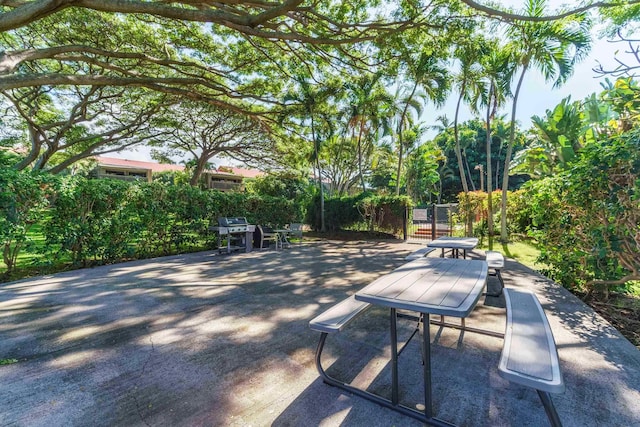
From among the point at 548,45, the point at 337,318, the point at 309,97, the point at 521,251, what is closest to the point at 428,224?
the point at 521,251

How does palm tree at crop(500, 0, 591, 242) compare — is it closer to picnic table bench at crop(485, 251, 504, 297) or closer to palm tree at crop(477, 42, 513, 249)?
palm tree at crop(477, 42, 513, 249)

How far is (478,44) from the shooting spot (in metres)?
8.43

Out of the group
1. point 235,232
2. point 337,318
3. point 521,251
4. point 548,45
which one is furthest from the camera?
point 548,45

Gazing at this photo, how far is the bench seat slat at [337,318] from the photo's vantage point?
6.23 ft

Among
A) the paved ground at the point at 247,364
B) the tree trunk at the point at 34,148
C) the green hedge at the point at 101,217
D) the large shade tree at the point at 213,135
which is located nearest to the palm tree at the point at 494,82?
the paved ground at the point at 247,364

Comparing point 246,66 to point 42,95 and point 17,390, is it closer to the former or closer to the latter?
point 42,95

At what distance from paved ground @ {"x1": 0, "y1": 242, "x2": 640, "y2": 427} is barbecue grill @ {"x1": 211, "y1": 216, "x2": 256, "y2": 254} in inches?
147

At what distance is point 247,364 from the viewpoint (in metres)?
2.36

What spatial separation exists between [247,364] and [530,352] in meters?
2.06

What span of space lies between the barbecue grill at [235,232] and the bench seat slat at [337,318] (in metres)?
6.37

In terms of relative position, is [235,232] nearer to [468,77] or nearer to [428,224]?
[428,224]

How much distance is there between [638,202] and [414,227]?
900 cm

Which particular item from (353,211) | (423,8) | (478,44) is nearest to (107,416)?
(423,8)

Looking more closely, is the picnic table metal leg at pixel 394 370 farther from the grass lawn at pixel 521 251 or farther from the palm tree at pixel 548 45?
the palm tree at pixel 548 45
